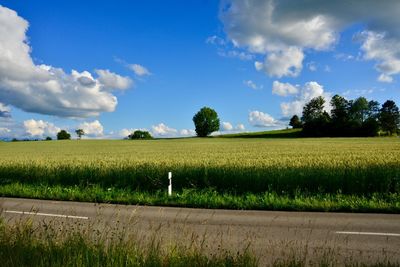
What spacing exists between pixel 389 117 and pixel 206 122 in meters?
63.6

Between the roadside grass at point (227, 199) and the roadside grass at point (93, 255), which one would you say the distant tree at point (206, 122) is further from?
the roadside grass at point (93, 255)

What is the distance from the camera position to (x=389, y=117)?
388ft

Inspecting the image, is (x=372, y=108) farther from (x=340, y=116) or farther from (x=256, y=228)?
(x=256, y=228)

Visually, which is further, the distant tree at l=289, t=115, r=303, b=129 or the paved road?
the distant tree at l=289, t=115, r=303, b=129

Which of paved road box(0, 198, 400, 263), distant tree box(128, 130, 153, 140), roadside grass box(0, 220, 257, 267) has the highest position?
distant tree box(128, 130, 153, 140)

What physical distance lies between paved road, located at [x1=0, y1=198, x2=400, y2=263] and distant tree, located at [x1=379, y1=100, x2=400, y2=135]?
114569 mm

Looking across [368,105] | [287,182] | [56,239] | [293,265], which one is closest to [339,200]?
[287,182]

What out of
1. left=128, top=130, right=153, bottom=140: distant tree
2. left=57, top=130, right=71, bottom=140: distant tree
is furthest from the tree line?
left=57, top=130, right=71, bottom=140: distant tree

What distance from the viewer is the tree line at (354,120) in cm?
10506

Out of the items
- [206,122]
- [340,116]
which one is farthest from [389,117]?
[206,122]

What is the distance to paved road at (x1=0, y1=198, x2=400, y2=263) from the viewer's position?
6.91m

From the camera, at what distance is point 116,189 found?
15266mm

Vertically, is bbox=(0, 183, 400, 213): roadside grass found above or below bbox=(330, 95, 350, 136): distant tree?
below

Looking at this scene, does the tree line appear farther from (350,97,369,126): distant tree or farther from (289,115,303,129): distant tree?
(289,115,303,129): distant tree
